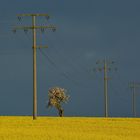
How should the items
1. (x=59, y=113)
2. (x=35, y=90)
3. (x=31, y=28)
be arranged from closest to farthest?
(x=35, y=90) → (x=31, y=28) → (x=59, y=113)

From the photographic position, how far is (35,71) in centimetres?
6178

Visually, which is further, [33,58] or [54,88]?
[54,88]

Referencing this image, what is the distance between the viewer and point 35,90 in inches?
2397

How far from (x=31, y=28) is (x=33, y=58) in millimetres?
4388

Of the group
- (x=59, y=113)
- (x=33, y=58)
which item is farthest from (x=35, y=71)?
(x=59, y=113)
